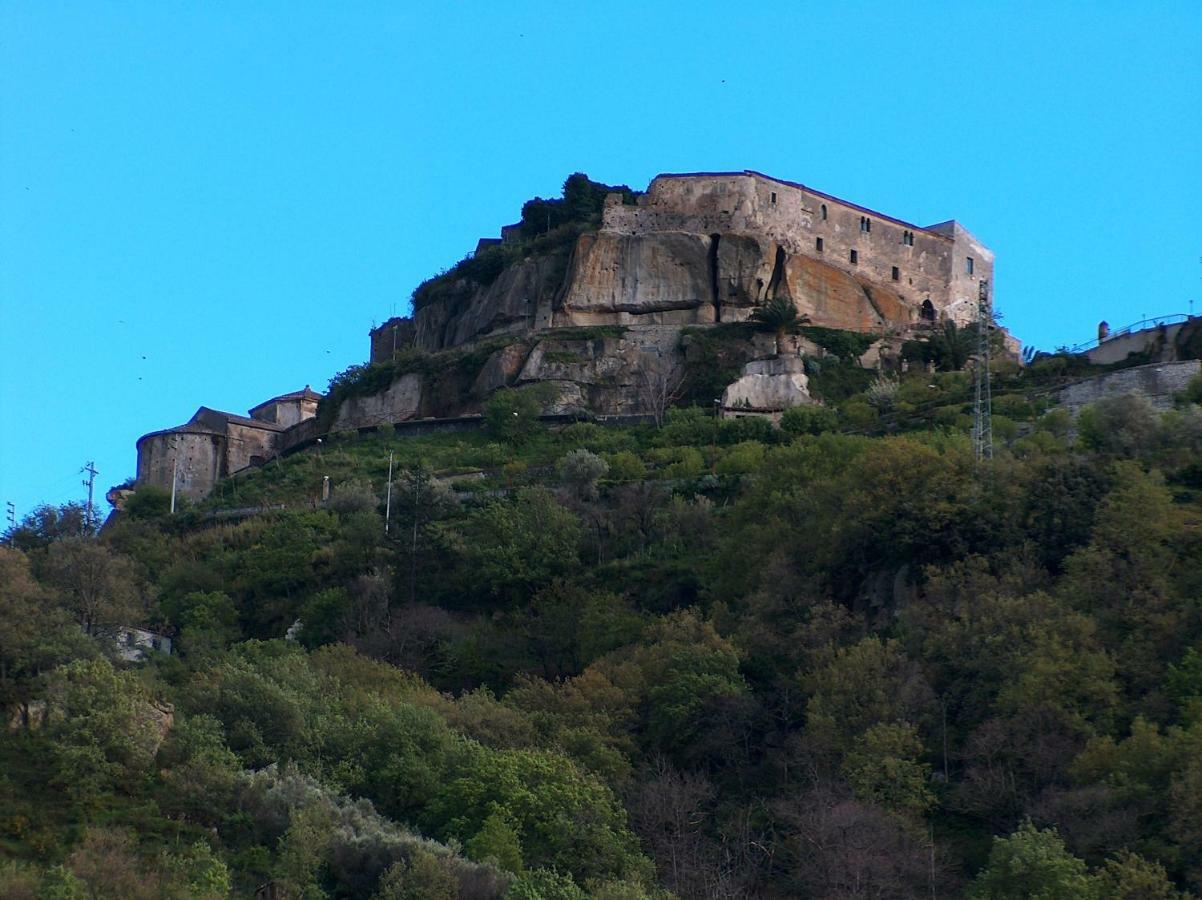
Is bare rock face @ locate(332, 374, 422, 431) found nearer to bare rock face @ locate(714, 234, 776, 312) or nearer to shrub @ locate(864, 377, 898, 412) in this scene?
bare rock face @ locate(714, 234, 776, 312)

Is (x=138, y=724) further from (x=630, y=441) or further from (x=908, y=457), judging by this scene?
(x=630, y=441)

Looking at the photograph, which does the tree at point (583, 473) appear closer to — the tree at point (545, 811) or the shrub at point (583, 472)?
the shrub at point (583, 472)

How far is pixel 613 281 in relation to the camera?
6781 centimetres

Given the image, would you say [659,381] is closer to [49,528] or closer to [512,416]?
[512,416]

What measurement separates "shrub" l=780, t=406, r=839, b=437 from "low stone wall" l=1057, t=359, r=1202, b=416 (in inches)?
237

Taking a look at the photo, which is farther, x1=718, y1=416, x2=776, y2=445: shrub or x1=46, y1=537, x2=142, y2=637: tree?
x1=718, y1=416, x2=776, y2=445: shrub

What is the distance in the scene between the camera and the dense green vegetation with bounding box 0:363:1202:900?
3322 centimetres

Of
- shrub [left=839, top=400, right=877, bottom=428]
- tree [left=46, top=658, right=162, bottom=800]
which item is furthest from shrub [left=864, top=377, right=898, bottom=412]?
tree [left=46, top=658, right=162, bottom=800]

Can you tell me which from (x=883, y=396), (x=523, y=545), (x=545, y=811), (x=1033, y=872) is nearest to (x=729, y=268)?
(x=883, y=396)

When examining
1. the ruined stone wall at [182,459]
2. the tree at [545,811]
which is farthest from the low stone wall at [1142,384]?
the ruined stone wall at [182,459]

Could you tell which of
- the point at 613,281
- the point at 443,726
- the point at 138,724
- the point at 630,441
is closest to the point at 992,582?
the point at 443,726

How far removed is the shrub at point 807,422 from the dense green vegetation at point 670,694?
6.98 metres

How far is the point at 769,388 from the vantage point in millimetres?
63500

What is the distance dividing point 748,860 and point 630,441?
26423 millimetres
